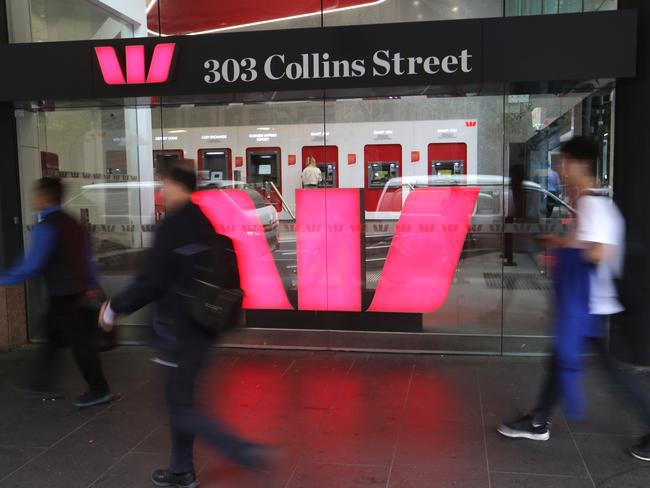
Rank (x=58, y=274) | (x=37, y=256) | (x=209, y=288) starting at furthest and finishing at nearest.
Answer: (x=58, y=274) < (x=37, y=256) < (x=209, y=288)

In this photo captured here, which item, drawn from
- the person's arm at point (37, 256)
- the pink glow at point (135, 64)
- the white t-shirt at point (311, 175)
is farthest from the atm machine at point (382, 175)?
the person's arm at point (37, 256)

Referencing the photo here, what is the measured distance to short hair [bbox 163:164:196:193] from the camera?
10.8ft

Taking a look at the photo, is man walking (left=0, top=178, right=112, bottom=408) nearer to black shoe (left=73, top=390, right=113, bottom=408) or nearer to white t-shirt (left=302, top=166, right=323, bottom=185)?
black shoe (left=73, top=390, right=113, bottom=408)

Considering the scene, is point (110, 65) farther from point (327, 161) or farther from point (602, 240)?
point (602, 240)

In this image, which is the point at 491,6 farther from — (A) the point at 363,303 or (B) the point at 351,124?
(A) the point at 363,303

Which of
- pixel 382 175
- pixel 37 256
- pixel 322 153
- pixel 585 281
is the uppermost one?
pixel 322 153

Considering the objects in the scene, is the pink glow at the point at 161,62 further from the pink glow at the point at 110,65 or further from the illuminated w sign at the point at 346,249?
the illuminated w sign at the point at 346,249

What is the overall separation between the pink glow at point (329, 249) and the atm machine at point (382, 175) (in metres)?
0.16

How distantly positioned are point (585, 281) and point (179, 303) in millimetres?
2350

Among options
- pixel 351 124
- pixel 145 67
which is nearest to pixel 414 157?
pixel 351 124

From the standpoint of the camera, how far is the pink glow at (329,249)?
21.2ft

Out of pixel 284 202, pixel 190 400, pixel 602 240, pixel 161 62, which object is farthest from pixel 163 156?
pixel 602 240

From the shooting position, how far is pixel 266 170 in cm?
A: 657

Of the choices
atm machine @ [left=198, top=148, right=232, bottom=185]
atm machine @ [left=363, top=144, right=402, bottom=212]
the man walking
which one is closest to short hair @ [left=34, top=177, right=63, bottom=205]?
the man walking
